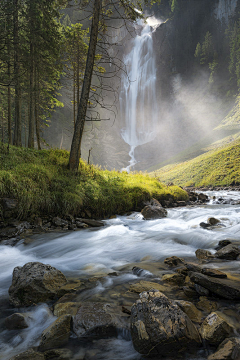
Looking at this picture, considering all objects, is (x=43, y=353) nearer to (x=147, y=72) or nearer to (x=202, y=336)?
(x=202, y=336)

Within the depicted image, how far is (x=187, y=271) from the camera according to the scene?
3311mm

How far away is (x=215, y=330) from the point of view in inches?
76.2

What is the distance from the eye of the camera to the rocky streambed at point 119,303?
1.86 meters

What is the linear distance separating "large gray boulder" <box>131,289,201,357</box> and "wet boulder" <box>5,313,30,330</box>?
1325 mm

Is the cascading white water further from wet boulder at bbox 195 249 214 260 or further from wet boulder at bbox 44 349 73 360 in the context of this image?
wet boulder at bbox 44 349 73 360

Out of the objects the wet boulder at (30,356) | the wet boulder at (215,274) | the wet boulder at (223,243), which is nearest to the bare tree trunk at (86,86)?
the wet boulder at (223,243)

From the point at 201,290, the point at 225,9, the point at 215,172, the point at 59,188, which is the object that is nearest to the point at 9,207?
the point at 59,188

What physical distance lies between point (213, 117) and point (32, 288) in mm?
56409

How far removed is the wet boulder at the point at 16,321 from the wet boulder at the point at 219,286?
2.25m

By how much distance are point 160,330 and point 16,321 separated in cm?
170

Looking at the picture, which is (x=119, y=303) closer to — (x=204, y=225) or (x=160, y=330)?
(x=160, y=330)

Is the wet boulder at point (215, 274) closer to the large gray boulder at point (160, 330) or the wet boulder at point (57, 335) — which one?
the large gray boulder at point (160, 330)

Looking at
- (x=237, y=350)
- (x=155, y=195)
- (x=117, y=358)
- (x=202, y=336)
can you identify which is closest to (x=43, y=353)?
(x=117, y=358)

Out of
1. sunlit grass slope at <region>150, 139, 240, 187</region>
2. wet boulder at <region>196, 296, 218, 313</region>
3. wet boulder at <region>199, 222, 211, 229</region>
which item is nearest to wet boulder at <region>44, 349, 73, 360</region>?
wet boulder at <region>196, 296, 218, 313</region>
